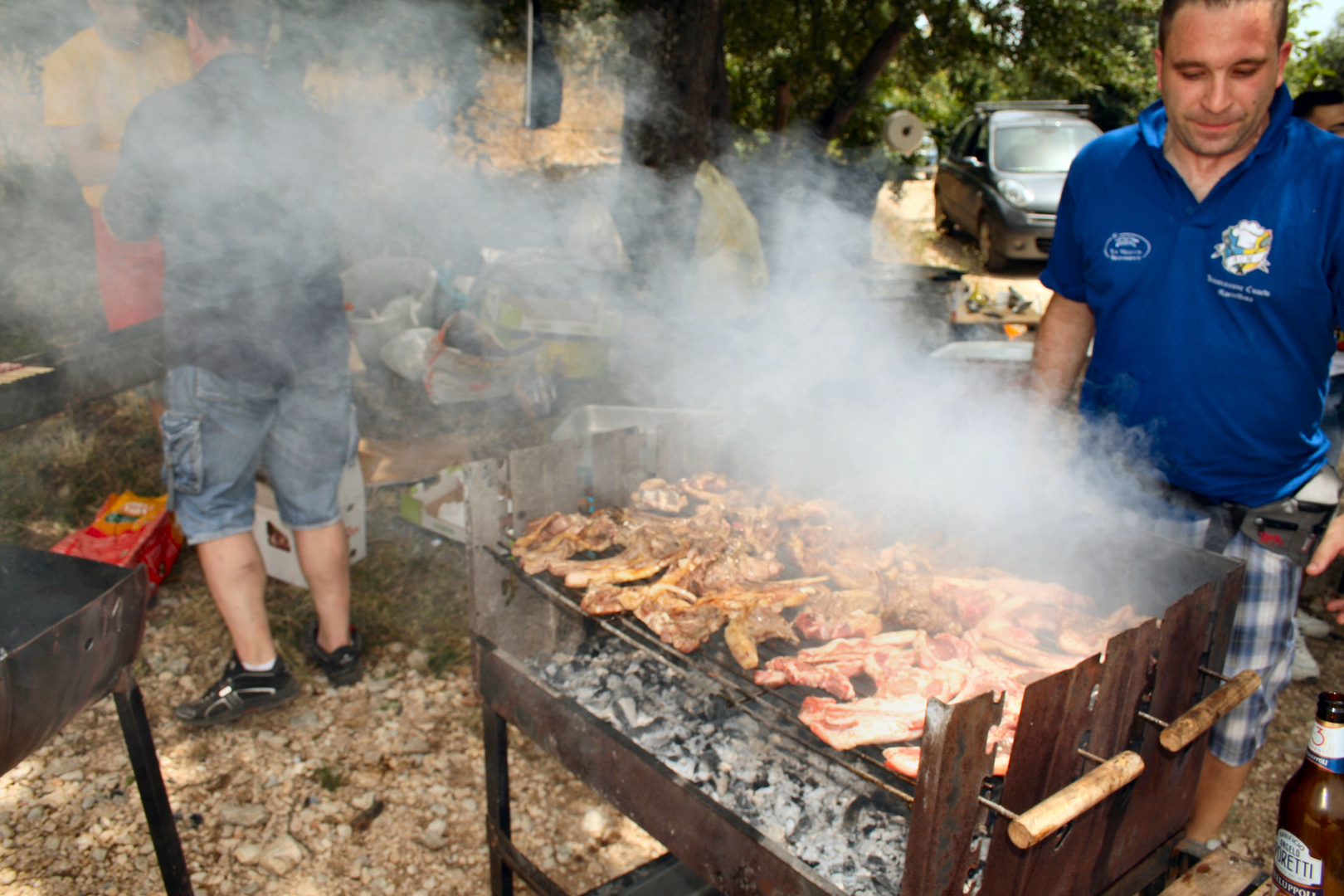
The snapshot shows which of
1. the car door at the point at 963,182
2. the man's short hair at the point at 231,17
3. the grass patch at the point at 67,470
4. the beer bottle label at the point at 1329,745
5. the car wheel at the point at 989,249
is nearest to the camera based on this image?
the beer bottle label at the point at 1329,745

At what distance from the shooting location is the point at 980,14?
945 cm

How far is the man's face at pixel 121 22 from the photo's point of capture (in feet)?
10.9

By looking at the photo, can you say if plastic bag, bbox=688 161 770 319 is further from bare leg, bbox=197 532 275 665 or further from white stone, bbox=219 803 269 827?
white stone, bbox=219 803 269 827

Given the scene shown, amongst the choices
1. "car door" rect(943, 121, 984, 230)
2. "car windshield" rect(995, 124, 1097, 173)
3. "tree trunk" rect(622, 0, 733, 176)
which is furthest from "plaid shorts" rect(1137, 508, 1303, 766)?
"car door" rect(943, 121, 984, 230)

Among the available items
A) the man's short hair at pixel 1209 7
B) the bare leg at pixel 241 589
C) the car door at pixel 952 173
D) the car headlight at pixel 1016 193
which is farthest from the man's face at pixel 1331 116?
the car door at pixel 952 173

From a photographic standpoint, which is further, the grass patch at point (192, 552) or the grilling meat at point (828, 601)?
the grass patch at point (192, 552)

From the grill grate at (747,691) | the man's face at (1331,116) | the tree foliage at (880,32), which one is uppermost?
the tree foliage at (880,32)

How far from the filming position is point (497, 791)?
8.32 feet

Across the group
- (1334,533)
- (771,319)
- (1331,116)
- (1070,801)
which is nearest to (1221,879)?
(1070,801)

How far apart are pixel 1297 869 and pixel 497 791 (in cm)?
200

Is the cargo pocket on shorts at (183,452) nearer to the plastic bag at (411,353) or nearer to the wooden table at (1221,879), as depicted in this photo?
the plastic bag at (411,353)

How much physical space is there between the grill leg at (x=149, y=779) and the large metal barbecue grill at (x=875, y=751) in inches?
34.4

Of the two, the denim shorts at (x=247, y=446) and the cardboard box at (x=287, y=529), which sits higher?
the denim shorts at (x=247, y=446)

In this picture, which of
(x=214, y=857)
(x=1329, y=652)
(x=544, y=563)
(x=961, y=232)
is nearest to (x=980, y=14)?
(x=961, y=232)
